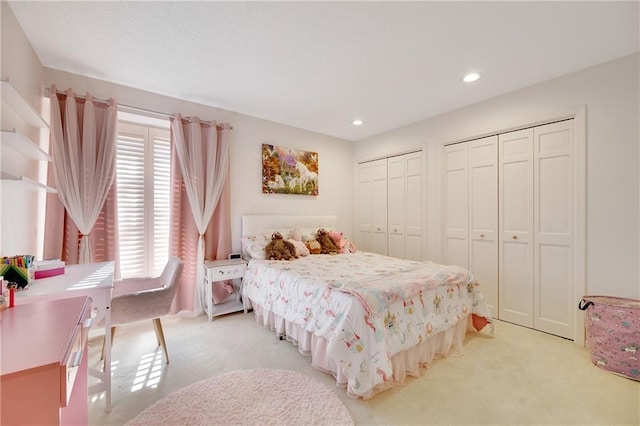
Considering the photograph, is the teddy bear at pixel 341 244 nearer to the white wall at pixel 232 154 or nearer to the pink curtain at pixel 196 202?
the white wall at pixel 232 154

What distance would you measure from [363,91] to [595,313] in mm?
3099

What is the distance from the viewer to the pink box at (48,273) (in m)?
1.77

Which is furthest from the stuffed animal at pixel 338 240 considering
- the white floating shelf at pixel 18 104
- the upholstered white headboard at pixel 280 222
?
the white floating shelf at pixel 18 104

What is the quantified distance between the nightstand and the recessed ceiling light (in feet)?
10.9

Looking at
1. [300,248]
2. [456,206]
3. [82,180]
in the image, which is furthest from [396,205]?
[82,180]

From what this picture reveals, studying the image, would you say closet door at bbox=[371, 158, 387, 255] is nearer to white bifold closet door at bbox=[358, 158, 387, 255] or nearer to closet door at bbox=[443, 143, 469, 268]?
white bifold closet door at bbox=[358, 158, 387, 255]

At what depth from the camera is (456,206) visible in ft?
11.7

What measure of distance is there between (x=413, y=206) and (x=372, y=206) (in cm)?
84

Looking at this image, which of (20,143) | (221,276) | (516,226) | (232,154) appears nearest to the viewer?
(20,143)

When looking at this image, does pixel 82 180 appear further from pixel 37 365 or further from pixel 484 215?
pixel 484 215

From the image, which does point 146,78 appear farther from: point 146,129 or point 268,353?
point 268,353

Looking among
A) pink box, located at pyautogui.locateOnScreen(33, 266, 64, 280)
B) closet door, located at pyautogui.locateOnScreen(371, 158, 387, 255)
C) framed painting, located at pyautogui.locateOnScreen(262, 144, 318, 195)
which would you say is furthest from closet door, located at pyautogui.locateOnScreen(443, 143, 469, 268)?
pink box, located at pyautogui.locateOnScreen(33, 266, 64, 280)

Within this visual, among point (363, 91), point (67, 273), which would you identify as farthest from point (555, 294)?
point (67, 273)

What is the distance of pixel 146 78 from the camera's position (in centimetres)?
275
